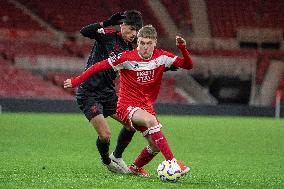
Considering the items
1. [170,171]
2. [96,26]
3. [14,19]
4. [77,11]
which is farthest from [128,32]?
[77,11]

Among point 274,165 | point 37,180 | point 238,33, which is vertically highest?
point 37,180

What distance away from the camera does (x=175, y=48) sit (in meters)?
31.6

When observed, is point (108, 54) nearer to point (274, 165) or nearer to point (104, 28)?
point (104, 28)

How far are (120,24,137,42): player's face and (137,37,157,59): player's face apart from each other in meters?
0.75

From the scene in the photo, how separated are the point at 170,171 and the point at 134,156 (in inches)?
176

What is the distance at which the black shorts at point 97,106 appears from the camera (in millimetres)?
9180

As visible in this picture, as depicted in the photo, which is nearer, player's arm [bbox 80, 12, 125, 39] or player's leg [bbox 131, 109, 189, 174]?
player's leg [bbox 131, 109, 189, 174]

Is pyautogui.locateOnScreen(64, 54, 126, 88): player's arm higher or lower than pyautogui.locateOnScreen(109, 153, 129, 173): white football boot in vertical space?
higher

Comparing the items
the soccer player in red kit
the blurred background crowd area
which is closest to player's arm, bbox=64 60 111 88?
the soccer player in red kit

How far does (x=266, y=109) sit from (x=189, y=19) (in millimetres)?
6784

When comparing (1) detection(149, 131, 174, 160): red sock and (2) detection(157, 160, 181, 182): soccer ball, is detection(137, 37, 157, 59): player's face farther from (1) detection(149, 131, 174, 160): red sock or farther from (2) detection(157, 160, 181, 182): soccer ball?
(2) detection(157, 160, 181, 182): soccer ball

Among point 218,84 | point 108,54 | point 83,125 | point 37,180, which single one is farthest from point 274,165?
point 218,84

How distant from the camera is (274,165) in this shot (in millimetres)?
10758

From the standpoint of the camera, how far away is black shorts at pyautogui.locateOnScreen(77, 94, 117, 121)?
918 centimetres
